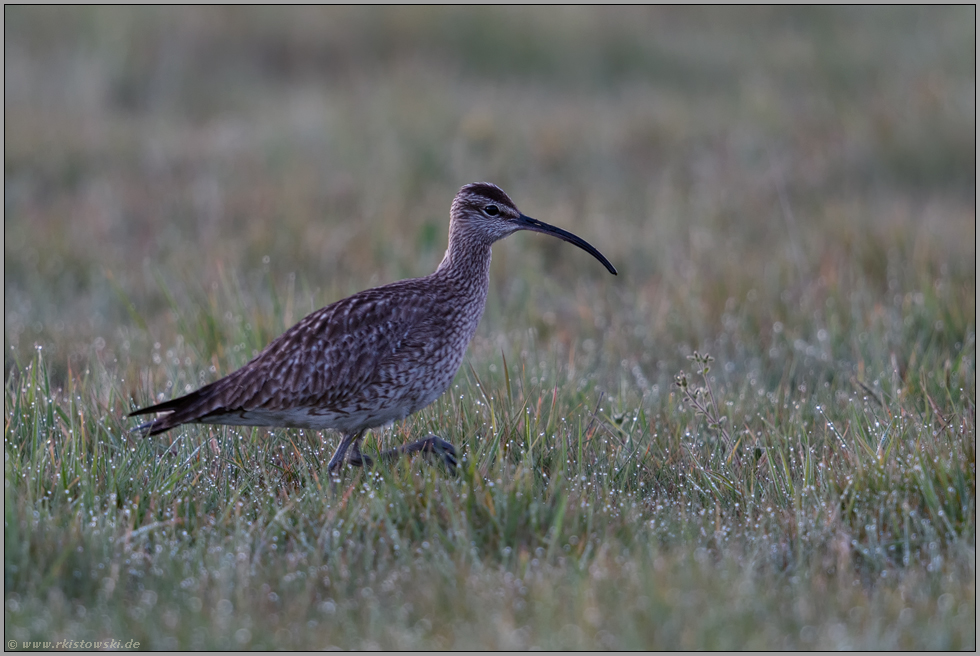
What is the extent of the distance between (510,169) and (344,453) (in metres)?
6.57

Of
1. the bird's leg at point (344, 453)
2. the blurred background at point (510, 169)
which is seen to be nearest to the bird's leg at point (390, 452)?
the bird's leg at point (344, 453)

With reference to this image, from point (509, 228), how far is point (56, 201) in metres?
6.54

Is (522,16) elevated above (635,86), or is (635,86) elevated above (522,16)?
(522,16)

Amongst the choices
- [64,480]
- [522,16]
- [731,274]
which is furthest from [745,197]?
[64,480]

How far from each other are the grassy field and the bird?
22 cm

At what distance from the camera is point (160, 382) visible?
5746 mm

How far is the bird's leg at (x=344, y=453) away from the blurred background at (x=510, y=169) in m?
1.35

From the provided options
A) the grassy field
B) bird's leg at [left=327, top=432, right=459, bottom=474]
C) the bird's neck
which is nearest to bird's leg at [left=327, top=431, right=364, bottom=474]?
bird's leg at [left=327, top=432, right=459, bottom=474]

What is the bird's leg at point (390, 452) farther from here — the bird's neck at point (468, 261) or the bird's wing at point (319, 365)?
the bird's neck at point (468, 261)

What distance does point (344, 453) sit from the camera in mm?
4637

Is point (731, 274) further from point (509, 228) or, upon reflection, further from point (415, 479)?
point (415, 479)

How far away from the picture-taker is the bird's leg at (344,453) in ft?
15.0

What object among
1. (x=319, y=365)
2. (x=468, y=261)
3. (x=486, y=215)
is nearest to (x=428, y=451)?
(x=319, y=365)

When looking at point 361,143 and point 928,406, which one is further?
point 361,143
